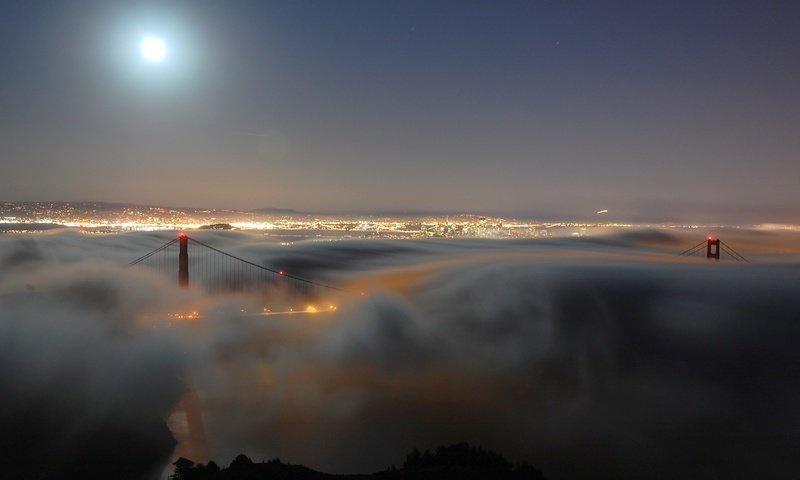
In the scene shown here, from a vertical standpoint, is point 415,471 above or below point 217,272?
above

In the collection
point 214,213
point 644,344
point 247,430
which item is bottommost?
point 247,430

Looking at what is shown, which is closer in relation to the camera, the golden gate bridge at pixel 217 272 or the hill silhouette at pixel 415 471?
the hill silhouette at pixel 415 471

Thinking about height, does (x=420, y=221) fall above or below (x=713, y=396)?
above

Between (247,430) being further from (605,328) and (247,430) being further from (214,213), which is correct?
(214,213)

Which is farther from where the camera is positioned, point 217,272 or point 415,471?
point 217,272

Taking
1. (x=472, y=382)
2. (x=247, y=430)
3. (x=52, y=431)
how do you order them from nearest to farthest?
(x=52, y=431) < (x=247, y=430) < (x=472, y=382)

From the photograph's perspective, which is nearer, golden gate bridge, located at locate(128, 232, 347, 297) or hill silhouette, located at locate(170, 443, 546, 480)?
hill silhouette, located at locate(170, 443, 546, 480)

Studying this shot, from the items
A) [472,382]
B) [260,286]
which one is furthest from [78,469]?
[260,286]

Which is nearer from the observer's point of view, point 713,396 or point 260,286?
point 713,396

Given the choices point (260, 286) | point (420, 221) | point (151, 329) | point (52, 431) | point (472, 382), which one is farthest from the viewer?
point (420, 221)
